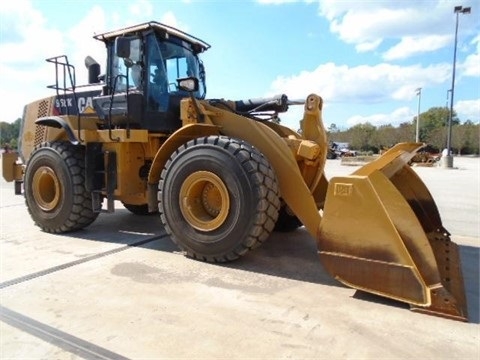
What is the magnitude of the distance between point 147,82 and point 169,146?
105 centimetres

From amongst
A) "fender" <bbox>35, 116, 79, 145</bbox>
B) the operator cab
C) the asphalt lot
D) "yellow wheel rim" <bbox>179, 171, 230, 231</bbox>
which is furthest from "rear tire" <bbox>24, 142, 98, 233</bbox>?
"yellow wheel rim" <bbox>179, 171, 230, 231</bbox>

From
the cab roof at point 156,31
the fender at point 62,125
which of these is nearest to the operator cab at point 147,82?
the cab roof at point 156,31

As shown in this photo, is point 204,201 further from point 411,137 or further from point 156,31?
point 411,137

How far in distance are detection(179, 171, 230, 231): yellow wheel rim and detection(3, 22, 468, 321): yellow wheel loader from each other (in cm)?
1

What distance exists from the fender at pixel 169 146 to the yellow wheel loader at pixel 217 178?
0.04ft

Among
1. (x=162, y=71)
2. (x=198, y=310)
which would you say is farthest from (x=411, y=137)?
(x=198, y=310)

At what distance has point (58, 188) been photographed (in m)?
5.43

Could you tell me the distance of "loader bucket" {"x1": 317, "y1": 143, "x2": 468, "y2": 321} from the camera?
3053mm

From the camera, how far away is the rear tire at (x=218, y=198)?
3887 mm

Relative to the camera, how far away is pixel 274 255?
4.56 meters

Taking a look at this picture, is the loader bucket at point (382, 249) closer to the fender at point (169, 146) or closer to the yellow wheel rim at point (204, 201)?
the yellow wheel rim at point (204, 201)

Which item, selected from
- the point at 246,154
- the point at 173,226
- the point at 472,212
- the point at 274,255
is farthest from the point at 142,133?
the point at 472,212

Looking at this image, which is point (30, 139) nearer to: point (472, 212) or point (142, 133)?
point (142, 133)

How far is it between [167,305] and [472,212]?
6.76 m
